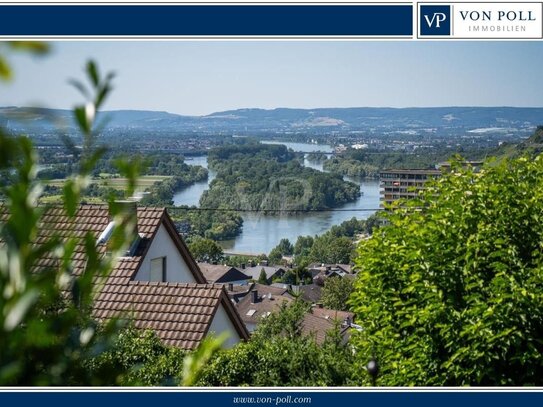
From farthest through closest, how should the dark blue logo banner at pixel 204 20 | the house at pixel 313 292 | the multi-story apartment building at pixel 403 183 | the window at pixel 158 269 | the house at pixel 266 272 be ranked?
the house at pixel 313 292
the house at pixel 266 272
the window at pixel 158 269
the multi-story apartment building at pixel 403 183
the dark blue logo banner at pixel 204 20

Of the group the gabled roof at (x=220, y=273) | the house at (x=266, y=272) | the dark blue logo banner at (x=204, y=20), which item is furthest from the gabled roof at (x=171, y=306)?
the house at (x=266, y=272)

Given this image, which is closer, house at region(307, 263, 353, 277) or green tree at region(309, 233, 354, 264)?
green tree at region(309, 233, 354, 264)

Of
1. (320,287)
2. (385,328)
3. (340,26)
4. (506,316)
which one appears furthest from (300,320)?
(320,287)

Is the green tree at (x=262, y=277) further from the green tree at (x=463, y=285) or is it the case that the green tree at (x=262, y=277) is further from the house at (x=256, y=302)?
the green tree at (x=463, y=285)
